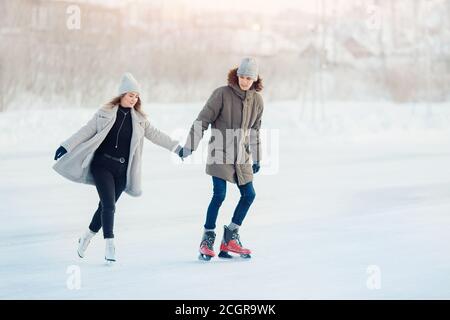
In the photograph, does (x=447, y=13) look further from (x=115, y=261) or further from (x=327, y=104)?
(x=115, y=261)

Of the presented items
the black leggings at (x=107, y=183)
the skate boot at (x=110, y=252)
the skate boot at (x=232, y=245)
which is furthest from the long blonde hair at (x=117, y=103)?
the skate boot at (x=232, y=245)

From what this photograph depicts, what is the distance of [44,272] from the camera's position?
223 inches

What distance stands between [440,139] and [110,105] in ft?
52.7

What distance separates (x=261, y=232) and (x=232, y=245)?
1.17m

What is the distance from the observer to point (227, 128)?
5.94m

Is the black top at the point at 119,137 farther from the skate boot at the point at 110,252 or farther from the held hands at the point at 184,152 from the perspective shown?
the skate boot at the point at 110,252

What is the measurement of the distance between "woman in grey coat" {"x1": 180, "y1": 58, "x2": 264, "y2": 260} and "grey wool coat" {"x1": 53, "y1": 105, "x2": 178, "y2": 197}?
1.02ft

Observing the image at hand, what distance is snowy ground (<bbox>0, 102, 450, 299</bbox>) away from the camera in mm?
5273

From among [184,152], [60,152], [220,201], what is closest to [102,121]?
[60,152]

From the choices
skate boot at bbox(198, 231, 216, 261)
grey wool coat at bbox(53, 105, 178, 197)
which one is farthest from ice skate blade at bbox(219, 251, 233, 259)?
grey wool coat at bbox(53, 105, 178, 197)

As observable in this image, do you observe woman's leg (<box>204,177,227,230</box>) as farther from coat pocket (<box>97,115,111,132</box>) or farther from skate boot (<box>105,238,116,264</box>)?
coat pocket (<box>97,115,111,132</box>)

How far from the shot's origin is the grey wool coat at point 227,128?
233 inches

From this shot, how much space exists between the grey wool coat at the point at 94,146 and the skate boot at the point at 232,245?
0.66 meters

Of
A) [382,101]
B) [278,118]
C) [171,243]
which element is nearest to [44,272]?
[171,243]
